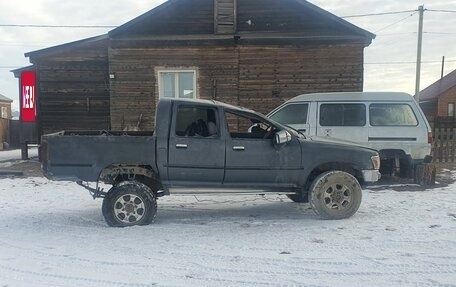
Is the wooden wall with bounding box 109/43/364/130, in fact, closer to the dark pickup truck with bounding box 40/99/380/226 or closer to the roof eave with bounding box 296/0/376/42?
the roof eave with bounding box 296/0/376/42

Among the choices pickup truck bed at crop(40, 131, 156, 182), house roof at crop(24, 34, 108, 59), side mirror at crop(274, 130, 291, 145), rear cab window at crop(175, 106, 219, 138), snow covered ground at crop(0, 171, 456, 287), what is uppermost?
house roof at crop(24, 34, 108, 59)

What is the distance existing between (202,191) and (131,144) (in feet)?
4.04

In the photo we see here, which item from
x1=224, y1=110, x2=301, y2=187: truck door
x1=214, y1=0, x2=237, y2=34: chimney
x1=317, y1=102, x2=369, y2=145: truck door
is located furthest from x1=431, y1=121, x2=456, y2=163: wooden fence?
x1=224, y1=110, x2=301, y2=187: truck door

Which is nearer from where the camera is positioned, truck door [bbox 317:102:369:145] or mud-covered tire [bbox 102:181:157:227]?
mud-covered tire [bbox 102:181:157:227]

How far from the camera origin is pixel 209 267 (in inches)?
175

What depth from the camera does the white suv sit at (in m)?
9.21

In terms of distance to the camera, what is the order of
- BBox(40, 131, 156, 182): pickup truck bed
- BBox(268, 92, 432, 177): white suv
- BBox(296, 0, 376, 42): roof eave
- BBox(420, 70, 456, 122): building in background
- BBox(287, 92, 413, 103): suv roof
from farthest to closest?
BBox(420, 70, 456, 122): building in background, BBox(296, 0, 376, 42): roof eave, BBox(287, 92, 413, 103): suv roof, BBox(268, 92, 432, 177): white suv, BBox(40, 131, 156, 182): pickup truck bed

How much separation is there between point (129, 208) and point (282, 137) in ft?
7.95

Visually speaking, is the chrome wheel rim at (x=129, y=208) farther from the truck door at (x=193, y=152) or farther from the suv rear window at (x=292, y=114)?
the suv rear window at (x=292, y=114)

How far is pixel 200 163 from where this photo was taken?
623 cm

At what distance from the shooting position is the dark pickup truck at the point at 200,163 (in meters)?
6.02

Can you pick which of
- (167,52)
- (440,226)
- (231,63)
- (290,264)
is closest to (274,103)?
(231,63)

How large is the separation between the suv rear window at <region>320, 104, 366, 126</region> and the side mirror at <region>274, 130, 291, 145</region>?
350cm

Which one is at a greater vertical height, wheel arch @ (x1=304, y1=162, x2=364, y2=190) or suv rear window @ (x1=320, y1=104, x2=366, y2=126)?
suv rear window @ (x1=320, y1=104, x2=366, y2=126)
